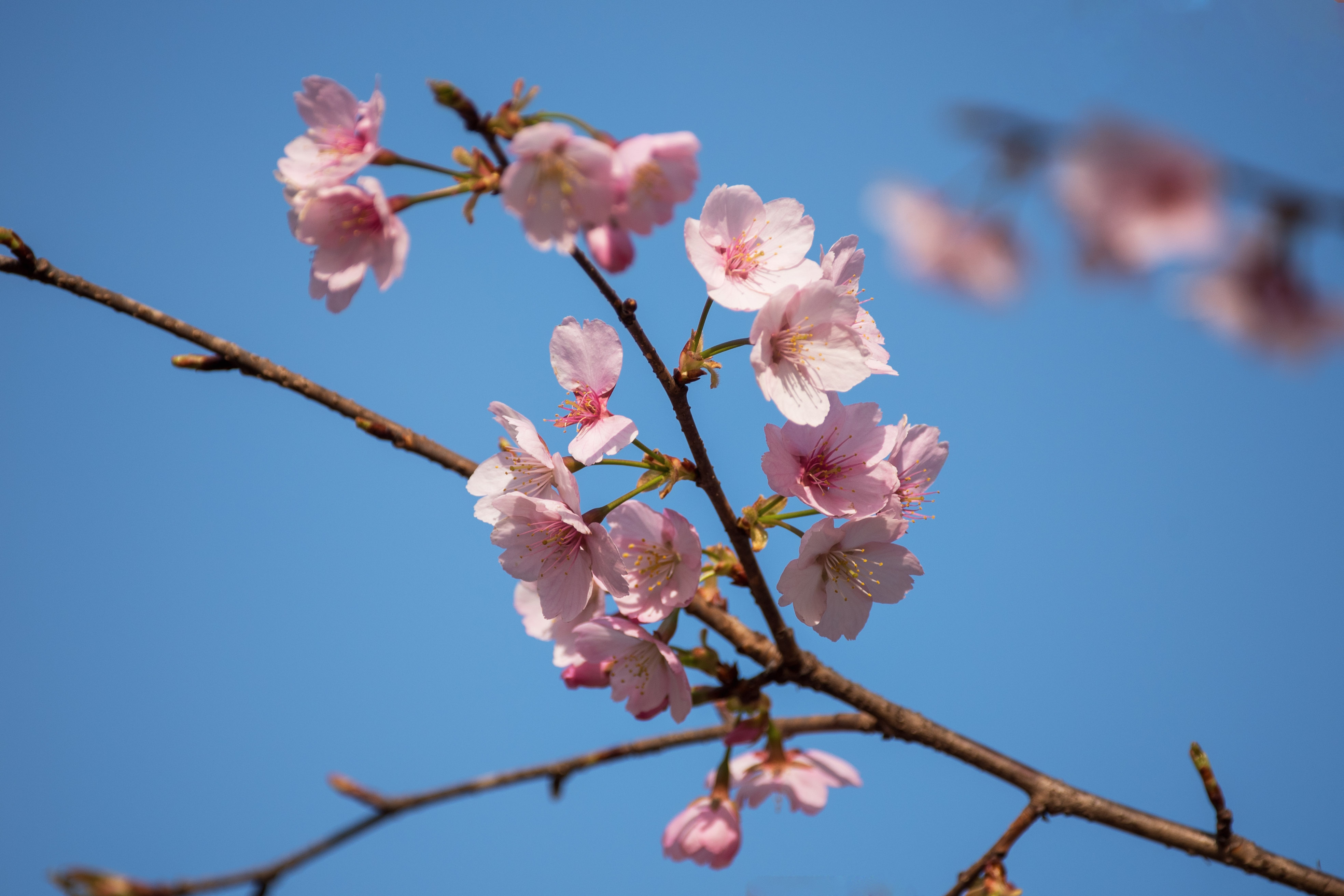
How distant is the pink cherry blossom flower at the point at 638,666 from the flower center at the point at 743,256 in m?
0.61

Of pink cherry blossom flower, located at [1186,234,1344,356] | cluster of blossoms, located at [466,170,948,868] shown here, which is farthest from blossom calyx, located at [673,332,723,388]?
pink cherry blossom flower, located at [1186,234,1344,356]

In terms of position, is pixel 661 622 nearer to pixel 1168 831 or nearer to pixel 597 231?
pixel 597 231

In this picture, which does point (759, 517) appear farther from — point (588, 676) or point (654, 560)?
point (588, 676)

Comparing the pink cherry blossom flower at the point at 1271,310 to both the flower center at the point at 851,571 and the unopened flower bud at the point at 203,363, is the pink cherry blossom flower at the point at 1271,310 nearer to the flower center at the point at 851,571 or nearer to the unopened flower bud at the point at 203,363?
the flower center at the point at 851,571

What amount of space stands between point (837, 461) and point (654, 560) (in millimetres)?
344

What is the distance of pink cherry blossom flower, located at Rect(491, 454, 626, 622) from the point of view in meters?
1.20

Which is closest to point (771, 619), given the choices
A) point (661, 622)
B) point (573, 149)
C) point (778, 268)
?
point (661, 622)

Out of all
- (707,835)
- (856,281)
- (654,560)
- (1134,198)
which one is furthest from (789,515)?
(1134,198)

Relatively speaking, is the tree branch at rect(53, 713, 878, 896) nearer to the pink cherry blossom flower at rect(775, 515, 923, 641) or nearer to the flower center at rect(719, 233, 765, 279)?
the pink cherry blossom flower at rect(775, 515, 923, 641)

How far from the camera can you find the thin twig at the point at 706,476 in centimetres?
100

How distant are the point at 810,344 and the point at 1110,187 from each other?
1.01m

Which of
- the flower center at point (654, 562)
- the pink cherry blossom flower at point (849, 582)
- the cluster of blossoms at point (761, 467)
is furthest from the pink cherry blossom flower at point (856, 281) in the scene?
the flower center at point (654, 562)

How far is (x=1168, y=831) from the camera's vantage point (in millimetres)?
1491

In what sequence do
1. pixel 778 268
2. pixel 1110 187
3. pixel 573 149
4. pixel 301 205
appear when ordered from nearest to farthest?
1. pixel 573 149
2. pixel 301 205
3. pixel 778 268
4. pixel 1110 187
